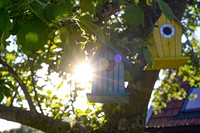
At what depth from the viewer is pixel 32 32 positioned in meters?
0.96

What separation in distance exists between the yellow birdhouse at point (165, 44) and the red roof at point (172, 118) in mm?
4581

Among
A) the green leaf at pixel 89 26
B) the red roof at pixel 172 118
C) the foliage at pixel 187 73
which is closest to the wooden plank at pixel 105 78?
the green leaf at pixel 89 26

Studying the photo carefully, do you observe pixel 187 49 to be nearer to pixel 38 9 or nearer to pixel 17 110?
pixel 17 110

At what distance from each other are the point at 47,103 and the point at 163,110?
466cm

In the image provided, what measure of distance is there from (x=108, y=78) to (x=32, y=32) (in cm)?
169

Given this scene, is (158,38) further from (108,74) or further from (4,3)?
(4,3)

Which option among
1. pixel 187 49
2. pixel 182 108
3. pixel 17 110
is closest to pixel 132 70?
pixel 17 110

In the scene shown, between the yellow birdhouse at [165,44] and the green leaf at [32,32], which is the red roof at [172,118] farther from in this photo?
the green leaf at [32,32]

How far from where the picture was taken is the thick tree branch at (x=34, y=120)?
304cm

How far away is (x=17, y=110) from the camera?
122 inches

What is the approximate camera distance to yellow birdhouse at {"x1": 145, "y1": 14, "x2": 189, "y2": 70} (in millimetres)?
2828

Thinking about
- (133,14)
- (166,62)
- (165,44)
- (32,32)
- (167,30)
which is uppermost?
(167,30)

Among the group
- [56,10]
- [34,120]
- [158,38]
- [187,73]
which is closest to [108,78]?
[158,38]

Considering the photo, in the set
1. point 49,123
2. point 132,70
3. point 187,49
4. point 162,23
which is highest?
point 187,49
